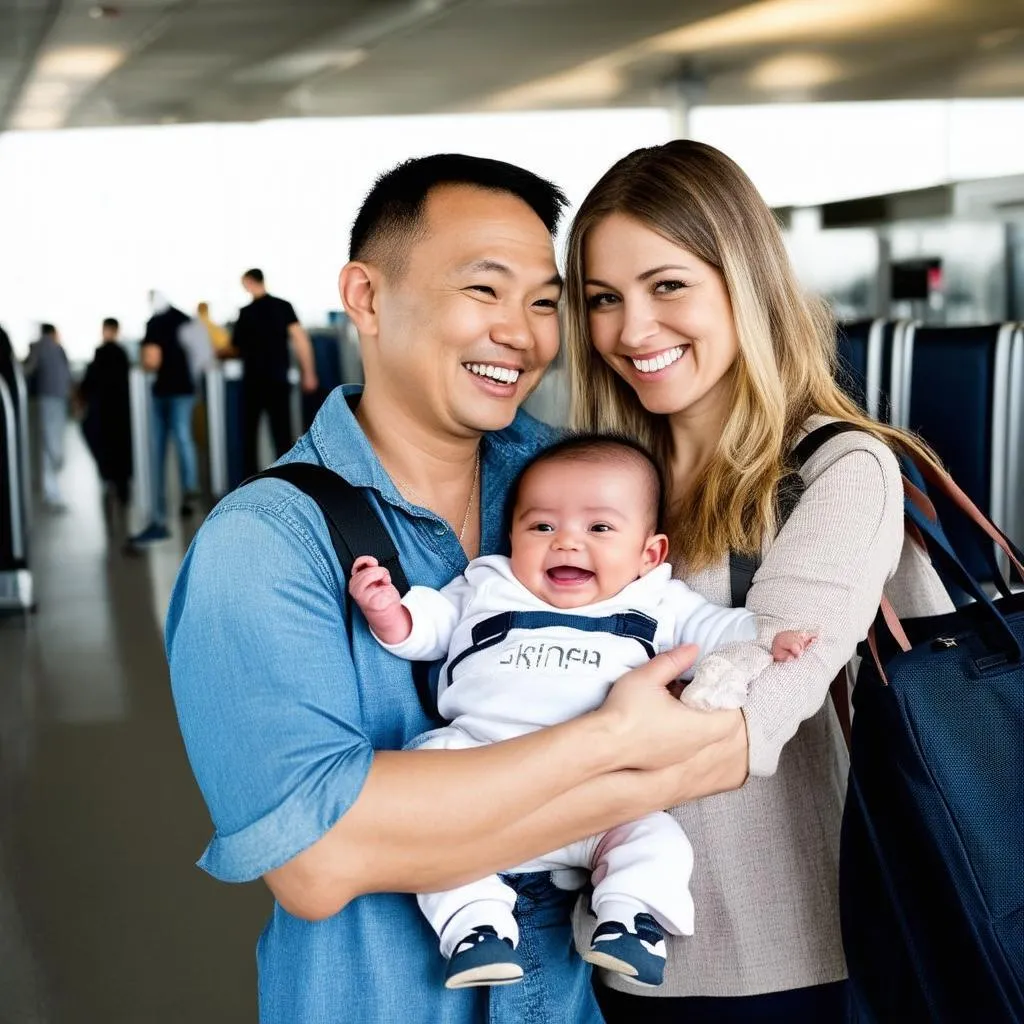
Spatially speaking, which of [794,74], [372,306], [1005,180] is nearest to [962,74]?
[794,74]

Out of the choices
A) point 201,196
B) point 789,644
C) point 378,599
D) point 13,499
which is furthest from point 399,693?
point 201,196

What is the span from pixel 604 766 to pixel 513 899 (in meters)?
0.25

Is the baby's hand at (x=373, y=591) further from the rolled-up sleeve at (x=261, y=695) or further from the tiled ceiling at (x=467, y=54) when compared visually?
the tiled ceiling at (x=467, y=54)

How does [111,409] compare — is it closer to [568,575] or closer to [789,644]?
[568,575]

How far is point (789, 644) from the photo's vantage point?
147 centimetres

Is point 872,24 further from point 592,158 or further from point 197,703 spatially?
point 197,703

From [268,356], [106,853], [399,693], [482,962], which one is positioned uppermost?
[268,356]

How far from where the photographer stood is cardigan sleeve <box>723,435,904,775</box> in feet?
4.84

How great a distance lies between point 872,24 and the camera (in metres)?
12.8

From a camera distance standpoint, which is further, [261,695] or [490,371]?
[490,371]

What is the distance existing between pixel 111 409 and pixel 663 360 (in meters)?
10.5

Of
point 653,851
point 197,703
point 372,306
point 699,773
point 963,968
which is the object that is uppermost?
point 372,306

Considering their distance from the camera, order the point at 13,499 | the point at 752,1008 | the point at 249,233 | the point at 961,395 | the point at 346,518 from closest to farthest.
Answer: the point at 346,518
the point at 752,1008
the point at 961,395
the point at 13,499
the point at 249,233

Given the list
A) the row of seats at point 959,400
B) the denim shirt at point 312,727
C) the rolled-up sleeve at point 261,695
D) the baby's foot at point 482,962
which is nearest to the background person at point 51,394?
the row of seats at point 959,400
